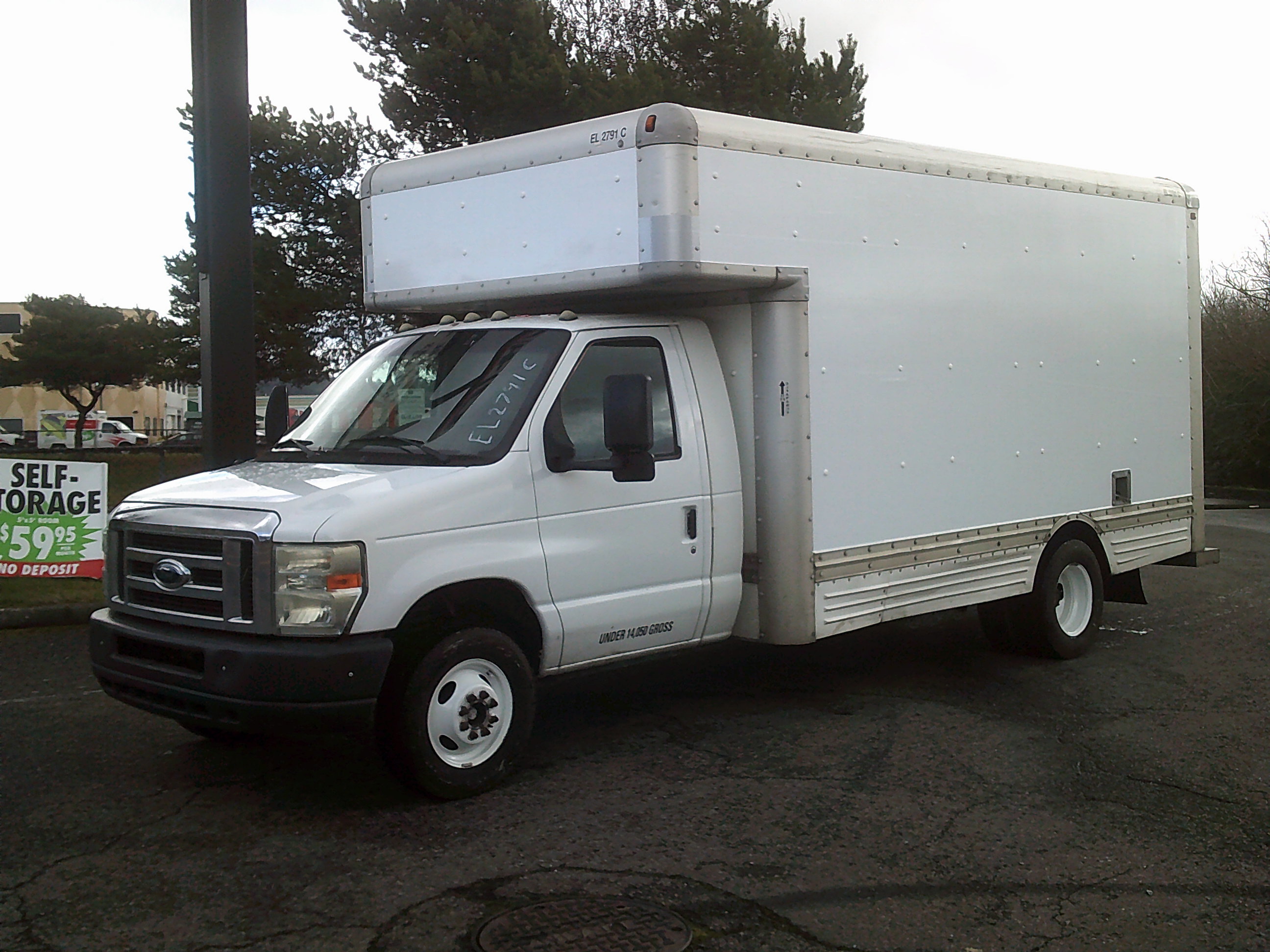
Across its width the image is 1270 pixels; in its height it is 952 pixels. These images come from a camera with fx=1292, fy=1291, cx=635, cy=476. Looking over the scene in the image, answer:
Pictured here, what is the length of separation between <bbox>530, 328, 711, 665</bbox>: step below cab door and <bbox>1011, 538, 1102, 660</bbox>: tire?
2796 mm

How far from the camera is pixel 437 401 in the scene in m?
6.18

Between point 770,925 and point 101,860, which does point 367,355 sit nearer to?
point 101,860

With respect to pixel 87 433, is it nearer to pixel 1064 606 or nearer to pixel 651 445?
pixel 1064 606

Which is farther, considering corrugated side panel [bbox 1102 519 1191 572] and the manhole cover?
corrugated side panel [bbox 1102 519 1191 572]

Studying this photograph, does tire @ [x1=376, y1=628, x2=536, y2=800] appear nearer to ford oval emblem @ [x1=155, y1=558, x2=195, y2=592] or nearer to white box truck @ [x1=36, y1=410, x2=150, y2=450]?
ford oval emblem @ [x1=155, y1=558, x2=195, y2=592]

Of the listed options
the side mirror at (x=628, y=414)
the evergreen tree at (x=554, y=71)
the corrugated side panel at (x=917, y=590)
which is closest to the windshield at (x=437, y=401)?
the side mirror at (x=628, y=414)

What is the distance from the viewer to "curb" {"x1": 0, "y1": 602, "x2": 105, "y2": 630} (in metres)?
10.1

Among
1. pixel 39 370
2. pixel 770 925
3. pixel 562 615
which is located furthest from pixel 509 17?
pixel 39 370

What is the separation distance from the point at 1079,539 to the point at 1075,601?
426mm

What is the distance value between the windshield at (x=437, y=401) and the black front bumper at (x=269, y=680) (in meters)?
1.04

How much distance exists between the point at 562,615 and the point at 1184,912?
2.83 metres

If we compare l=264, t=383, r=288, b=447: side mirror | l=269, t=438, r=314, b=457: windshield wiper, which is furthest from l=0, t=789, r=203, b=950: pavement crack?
l=264, t=383, r=288, b=447: side mirror

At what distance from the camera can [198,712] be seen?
17.3ft

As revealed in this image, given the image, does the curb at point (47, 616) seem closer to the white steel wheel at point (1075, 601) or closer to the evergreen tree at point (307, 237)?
the white steel wheel at point (1075, 601)
